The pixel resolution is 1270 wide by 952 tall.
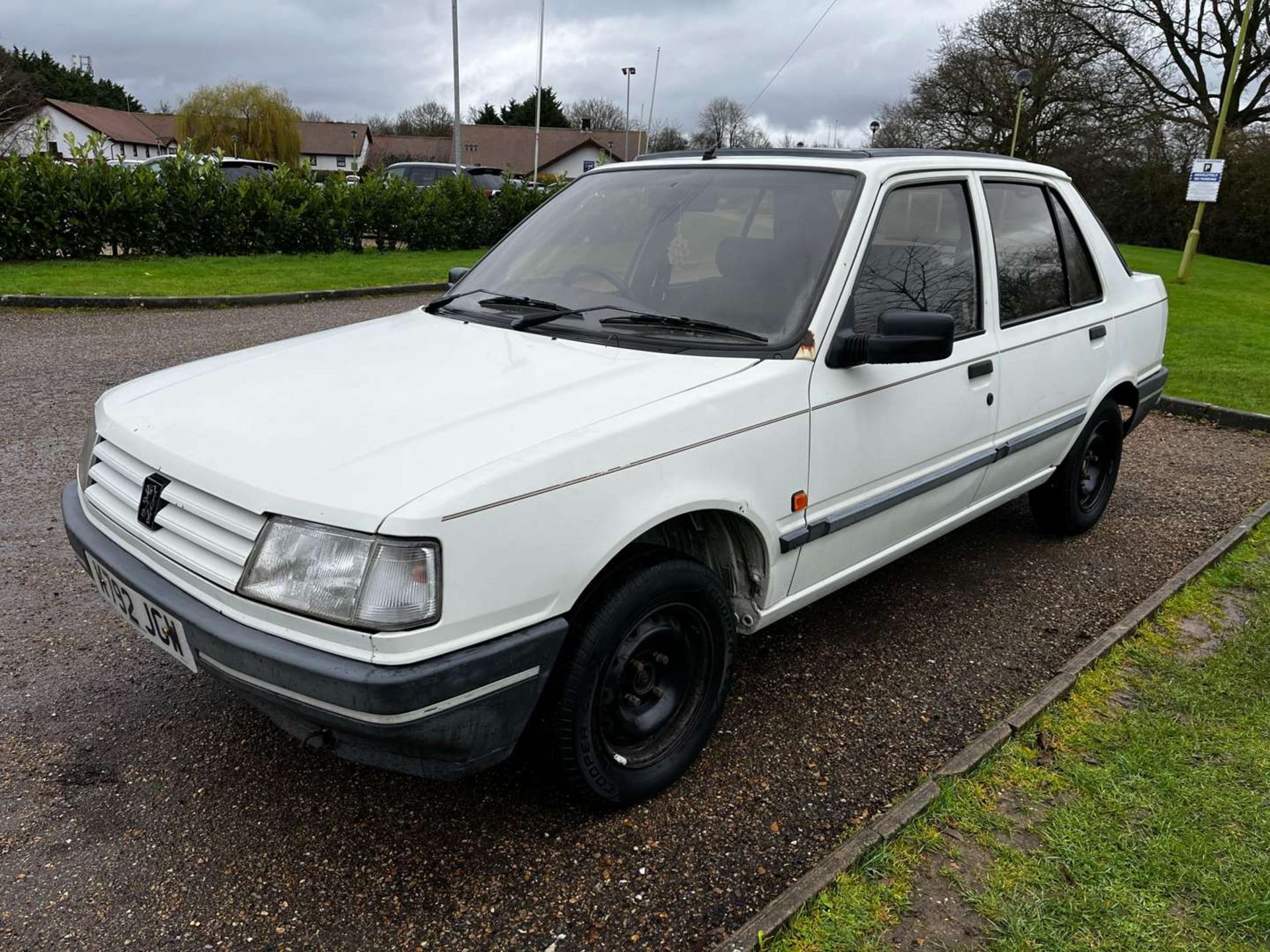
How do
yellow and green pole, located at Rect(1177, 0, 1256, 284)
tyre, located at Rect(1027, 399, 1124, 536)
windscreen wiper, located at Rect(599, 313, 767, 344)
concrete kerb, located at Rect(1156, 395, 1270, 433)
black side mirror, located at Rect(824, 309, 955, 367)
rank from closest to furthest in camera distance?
black side mirror, located at Rect(824, 309, 955, 367), windscreen wiper, located at Rect(599, 313, 767, 344), tyre, located at Rect(1027, 399, 1124, 536), concrete kerb, located at Rect(1156, 395, 1270, 433), yellow and green pole, located at Rect(1177, 0, 1256, 284)

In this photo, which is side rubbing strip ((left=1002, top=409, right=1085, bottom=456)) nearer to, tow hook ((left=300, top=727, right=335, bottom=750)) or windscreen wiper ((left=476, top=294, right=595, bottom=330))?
windscreen wiper ((left=476, top=294, right=595, bottom=330))

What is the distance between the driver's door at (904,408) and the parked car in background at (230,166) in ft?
45.4

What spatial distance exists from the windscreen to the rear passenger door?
1.04 m

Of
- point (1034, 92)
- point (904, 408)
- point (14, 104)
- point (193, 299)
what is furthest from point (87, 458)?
point (14, 104)

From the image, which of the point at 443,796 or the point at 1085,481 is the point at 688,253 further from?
the point at 1085,481

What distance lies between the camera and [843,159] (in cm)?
327

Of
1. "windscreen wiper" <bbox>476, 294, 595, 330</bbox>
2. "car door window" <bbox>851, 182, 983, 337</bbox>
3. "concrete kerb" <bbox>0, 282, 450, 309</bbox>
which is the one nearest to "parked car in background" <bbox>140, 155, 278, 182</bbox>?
"concrete kerb" <bbox>0, 282, 450, 309</bbox>

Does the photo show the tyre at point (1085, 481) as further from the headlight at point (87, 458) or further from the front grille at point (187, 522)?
the headlight at point (87, 458)

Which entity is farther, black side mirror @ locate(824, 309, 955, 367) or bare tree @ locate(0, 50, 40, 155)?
bare tree @ locate(0, 50, 40, 155)

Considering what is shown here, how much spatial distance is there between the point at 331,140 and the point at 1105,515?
85517mm

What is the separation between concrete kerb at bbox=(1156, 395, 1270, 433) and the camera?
23.7 feet

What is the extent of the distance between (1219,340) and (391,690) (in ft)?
39.4

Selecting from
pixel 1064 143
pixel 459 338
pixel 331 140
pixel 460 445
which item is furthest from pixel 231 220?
pixel 331 140

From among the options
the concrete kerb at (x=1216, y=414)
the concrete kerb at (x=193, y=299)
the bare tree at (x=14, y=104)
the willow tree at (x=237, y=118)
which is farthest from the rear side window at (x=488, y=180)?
the willow tree at (x=237, y=118)
